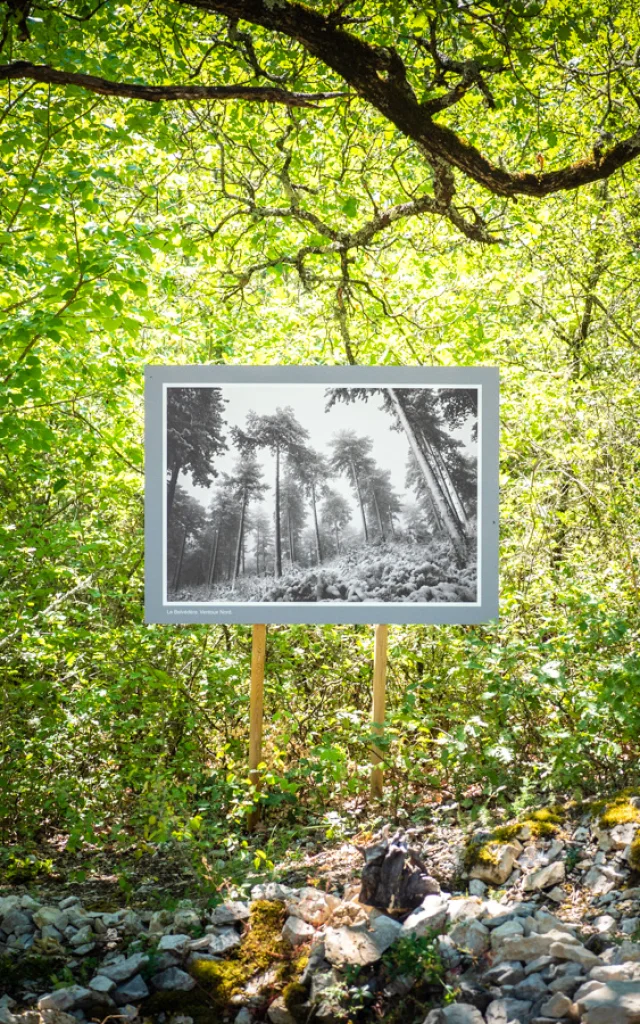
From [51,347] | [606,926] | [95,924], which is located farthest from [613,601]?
[51,347]

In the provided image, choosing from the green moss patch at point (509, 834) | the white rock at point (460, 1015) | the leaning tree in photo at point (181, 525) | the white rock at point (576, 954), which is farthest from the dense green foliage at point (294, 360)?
the white rock at point (460, 1015)

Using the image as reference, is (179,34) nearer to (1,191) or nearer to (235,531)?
(1,191)

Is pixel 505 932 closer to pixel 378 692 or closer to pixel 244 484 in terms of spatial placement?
pixel 378 692

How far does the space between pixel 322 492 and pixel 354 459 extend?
23 centimetres

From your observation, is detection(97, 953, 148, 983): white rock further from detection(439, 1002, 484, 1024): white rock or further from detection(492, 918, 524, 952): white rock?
detection(492, 918, 524, 952): white rock

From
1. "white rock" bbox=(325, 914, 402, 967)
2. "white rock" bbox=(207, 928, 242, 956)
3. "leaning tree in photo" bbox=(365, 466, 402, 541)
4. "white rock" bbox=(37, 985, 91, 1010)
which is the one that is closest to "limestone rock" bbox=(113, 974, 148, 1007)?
"white rock" bbox=(37, 985, 91, 1010)

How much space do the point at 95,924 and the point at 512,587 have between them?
2804mm

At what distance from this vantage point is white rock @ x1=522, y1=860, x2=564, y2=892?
3.93 m

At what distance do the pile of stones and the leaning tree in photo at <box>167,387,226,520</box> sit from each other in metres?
1.93

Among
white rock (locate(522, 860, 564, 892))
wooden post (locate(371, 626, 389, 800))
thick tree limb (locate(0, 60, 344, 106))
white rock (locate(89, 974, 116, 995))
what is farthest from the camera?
wooden post (locate(371, 626, 389, 800))

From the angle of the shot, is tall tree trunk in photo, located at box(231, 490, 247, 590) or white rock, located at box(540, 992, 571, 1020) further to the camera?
tall tree trunk in photo, located at box(231, 490, 247, 590)

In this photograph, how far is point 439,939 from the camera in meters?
3.49

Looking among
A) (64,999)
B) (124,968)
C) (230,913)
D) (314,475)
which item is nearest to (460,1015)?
(230,913)

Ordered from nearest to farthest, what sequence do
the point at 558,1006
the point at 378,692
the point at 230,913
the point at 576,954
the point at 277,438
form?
the point at 558,1006, the point at 576,954, the point at 230,913, the point at 277,438, the point at 378,692
